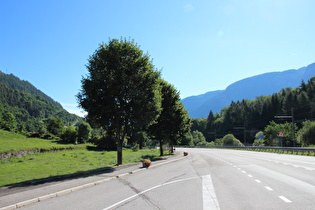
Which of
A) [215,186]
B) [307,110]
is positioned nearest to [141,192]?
[215,186]

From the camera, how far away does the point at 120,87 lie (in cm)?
2016

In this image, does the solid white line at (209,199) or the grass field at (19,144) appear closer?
the solid white line at (209,199)

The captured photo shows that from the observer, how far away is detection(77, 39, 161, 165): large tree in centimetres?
1989

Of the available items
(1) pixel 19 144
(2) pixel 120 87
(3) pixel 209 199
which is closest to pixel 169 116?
(2) pixel 120 87

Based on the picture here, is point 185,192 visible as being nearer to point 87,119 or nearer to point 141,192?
point 141,192

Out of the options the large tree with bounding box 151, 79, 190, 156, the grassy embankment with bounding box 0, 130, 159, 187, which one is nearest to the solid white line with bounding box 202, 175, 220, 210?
the grassy embankment with bounding box 0, 130, 159, 187

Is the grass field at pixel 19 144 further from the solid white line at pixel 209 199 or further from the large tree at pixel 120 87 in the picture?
the solid white line at pixel 209 199

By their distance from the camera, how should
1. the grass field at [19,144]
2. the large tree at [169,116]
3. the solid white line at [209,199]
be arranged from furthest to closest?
1. the grass field at [19,144]
2. the large tree at [169,116]
3. the solid white line at [209,199]

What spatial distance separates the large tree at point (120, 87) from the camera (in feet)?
65.3

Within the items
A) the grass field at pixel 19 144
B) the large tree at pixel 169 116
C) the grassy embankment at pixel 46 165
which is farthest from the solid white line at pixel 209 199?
the grass field at pixel 19 144

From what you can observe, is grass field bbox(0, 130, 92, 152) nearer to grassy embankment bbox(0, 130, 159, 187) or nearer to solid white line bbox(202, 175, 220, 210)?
grassy embankment bbox(0, 130, 159, 187)

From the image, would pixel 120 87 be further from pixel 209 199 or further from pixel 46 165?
pixel 46 165

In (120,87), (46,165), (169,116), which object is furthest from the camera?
(169,116)

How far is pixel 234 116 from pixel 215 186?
145 m
